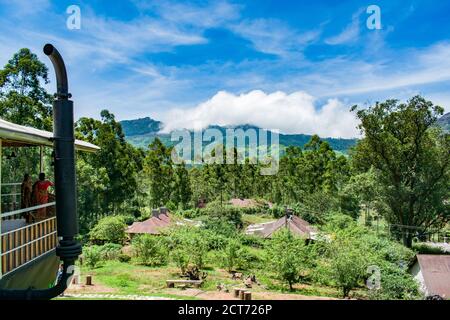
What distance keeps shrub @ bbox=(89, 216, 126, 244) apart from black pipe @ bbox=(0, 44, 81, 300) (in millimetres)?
19162

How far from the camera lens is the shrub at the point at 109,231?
862 inches

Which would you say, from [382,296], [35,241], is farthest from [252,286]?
[35,241]

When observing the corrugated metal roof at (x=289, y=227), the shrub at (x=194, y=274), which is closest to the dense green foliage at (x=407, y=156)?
the corrugated metal roof at (x=289, y=227)

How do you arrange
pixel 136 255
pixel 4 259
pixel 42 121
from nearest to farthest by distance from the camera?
pixel 4 259
pixel 42 121
pixel 136 255

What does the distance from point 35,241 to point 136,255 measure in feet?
48.9

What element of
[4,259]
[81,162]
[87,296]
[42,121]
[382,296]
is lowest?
[382,296]

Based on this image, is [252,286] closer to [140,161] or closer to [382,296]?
[382,296]

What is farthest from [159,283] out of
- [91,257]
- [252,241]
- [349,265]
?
[252,241]

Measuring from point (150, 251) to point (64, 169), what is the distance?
16.2m

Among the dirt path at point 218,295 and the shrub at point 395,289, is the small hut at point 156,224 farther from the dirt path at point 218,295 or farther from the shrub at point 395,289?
the shrub at point 395,289

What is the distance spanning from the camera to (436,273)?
16.0 m

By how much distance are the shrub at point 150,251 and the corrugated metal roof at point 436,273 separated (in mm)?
11202

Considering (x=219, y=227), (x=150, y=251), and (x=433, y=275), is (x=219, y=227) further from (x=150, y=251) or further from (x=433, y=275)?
(x=433, y=275)
